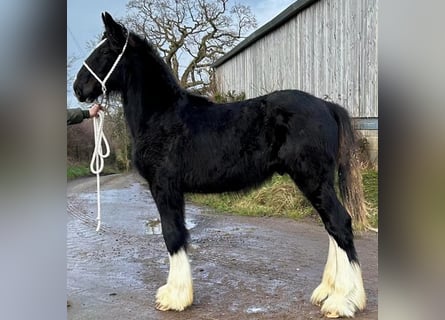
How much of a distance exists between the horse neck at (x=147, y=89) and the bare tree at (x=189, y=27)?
1.95 m

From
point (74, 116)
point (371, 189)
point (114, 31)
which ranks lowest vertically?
point (371, 189)

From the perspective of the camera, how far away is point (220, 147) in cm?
239

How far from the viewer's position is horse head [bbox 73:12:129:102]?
2.48 m

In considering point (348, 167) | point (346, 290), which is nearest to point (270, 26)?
point (348, 167)

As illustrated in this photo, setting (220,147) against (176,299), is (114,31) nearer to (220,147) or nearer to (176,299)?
(220,147)

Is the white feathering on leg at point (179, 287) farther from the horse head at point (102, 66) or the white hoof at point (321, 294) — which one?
the horse head at point (102, 66)

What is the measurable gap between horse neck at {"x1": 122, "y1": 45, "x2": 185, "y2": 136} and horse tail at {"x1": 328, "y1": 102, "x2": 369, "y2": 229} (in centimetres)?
107

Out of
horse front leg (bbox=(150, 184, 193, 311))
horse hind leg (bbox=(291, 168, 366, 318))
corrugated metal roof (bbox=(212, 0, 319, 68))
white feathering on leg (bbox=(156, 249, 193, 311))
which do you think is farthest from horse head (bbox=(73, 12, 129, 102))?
corrugated metal roof (bbox=(212, 0, 319, 68))

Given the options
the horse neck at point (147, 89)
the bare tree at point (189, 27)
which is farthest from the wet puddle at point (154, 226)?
the horse neck at point (147, 89)

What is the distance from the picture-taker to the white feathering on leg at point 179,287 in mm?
2410

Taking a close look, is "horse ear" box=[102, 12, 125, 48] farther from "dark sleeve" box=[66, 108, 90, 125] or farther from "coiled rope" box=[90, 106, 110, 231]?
"dark sleeve" box=[66, 108, 90, 125]

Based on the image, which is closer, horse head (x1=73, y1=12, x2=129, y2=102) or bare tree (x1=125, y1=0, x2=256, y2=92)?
horse head (x1=73, y1=12, x2=129, y2=102)

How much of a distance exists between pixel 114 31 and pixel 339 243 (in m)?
1.92

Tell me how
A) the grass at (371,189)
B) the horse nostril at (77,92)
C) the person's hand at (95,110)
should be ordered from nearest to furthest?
the person's hand at (95,110)
the horse nostril at (77,92)
the grass at (371,189)
